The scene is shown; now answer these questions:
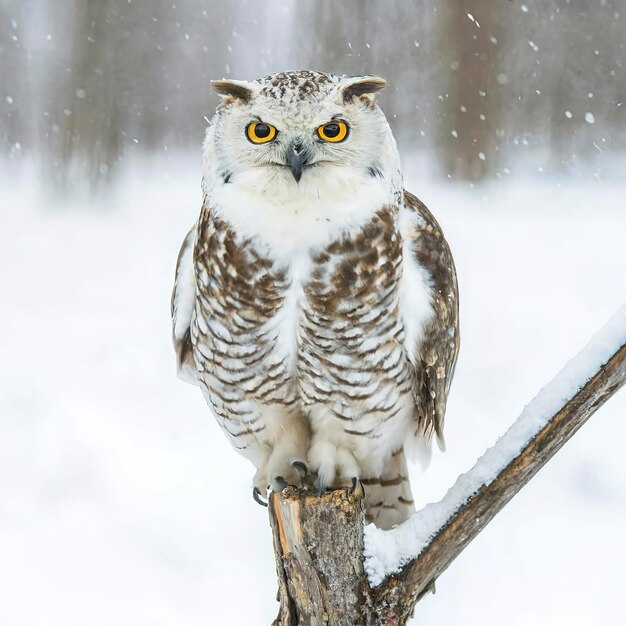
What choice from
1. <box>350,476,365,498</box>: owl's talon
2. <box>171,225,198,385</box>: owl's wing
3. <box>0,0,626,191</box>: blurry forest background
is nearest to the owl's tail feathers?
<box>350,476,365,498</box>: owl's talon

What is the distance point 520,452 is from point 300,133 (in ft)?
2.70

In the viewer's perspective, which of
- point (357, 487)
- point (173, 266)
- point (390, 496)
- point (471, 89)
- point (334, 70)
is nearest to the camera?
point (357, 487)

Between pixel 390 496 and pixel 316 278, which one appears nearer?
pixel 316 278

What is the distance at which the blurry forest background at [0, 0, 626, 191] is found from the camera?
5.52m

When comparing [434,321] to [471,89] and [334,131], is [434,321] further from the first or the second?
[471,89]

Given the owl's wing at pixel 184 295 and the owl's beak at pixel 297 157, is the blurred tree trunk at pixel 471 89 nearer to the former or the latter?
the owl's wing at pixel 184 295

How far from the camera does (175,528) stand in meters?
3.54

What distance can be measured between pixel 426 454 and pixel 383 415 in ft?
1.12

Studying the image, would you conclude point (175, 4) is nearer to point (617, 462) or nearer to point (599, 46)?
point (599, 46)

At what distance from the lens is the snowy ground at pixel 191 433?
324 cm

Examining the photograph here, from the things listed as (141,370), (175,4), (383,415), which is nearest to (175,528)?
(141,370)

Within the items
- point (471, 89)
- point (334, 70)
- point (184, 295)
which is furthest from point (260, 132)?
point (471, 89)

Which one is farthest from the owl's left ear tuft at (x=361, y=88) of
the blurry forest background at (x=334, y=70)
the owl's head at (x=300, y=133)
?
the blurry forest background at (x=334, y=70)

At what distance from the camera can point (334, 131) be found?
1.94m
